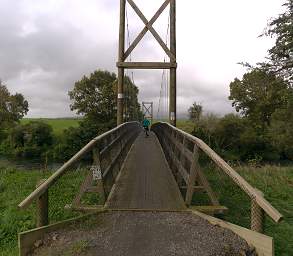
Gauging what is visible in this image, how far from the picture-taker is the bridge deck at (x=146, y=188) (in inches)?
216

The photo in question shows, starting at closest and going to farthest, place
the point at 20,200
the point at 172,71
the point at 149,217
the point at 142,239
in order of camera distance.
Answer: the point at 142,239 → the point at 149,217 → the point at 20,200 → the point at 172,71

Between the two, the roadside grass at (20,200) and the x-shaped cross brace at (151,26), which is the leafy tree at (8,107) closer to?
the x-shaped cross brace at (151,26)

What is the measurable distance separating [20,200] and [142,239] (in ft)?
14.4

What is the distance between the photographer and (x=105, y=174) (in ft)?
19.7

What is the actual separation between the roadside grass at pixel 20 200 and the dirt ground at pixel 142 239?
4.44ft

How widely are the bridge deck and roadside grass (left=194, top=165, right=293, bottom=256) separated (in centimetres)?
82

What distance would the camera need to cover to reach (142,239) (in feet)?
13.6

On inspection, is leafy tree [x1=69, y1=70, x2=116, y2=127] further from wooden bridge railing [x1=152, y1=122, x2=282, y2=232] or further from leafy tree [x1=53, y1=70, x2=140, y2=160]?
wooden bridge railing [x1=152, y1=122, x2=282, y2=232]

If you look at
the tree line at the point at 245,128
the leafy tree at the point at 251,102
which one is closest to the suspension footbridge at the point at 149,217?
the tree line at the point at 245,128

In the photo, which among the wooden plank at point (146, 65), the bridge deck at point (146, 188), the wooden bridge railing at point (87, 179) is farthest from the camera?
the wooden plank at point (146, 65)

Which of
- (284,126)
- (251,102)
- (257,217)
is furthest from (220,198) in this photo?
(251,102)

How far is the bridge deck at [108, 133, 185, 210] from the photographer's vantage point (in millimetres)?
5496

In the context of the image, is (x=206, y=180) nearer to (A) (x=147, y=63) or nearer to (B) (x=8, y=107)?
(A) (x=147, y=63)

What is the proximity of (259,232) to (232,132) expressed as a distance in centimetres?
3985
